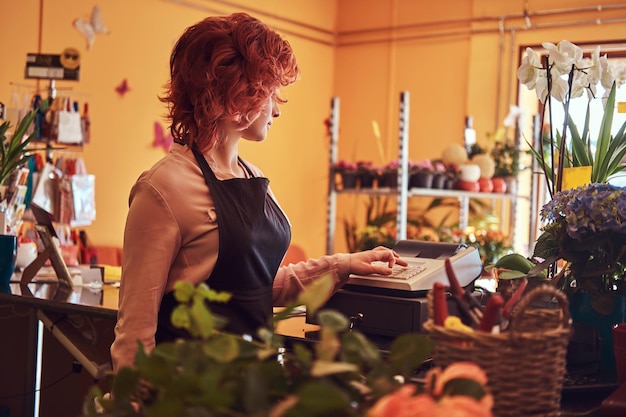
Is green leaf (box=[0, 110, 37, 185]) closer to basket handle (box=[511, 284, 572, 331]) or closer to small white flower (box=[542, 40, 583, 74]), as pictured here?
small white flower (box=[542, 40, 583, 74])

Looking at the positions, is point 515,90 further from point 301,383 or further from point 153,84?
point 301,383

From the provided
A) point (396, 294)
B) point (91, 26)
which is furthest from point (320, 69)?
point (396, 294)

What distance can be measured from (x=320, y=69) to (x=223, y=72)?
6319mm

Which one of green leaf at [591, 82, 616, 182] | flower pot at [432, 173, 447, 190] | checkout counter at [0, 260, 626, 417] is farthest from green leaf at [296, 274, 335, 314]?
flower pot at [432, 173, 447, 190]

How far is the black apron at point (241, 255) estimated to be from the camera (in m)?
1.96

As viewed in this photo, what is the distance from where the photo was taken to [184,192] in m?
1.92

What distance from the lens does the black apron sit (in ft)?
6.45

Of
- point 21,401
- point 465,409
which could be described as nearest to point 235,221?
point 465,409

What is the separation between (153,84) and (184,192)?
15.6 ft

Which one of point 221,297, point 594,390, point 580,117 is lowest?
point 594,390

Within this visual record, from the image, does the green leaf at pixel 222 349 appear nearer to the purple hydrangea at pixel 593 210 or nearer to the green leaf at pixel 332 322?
the green leaf at pixel 332 322

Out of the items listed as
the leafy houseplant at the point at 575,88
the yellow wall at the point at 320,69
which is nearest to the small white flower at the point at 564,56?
the leafy houseplant at the point at 575,88

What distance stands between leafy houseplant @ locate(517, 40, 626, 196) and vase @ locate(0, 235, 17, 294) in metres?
2.25

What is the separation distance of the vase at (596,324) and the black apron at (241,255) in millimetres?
704
